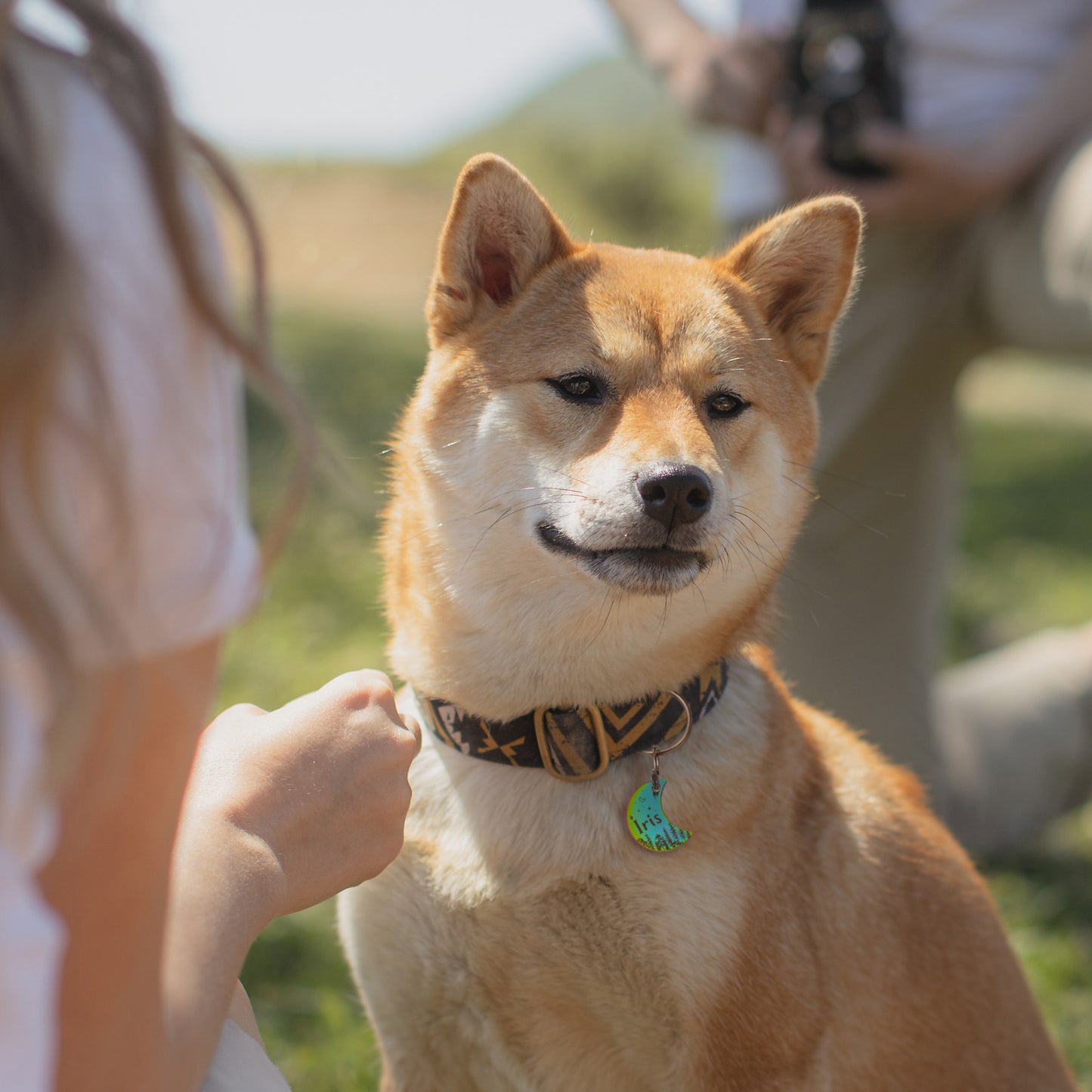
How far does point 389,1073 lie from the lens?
2.00 m

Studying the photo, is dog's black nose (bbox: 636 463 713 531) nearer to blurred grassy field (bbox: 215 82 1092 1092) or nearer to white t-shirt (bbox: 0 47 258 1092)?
blurred grassy field (bbox: 215 82 1092 1092)

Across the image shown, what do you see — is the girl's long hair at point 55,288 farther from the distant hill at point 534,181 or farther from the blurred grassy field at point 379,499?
the distant hill at point 534,181

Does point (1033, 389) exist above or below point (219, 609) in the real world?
below

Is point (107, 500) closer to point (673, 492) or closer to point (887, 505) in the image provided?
point (673, 492)

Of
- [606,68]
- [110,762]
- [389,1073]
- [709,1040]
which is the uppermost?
[110,762]

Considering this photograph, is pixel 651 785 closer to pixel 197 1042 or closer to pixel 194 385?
pixel 197 1042

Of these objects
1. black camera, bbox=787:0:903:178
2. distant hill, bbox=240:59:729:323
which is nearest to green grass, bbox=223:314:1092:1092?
distant hill, bbox=240:59:729:323

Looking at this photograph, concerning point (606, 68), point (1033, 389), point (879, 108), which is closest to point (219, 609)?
point (879, 108)

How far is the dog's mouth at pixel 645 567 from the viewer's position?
1.86 metres

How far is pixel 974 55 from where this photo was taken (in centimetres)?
311

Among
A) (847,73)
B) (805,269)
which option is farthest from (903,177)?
(805,269)

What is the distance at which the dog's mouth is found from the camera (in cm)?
186

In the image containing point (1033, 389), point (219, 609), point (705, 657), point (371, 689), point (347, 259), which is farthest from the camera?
point (1033, 389)

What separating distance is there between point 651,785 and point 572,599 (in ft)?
1.08
